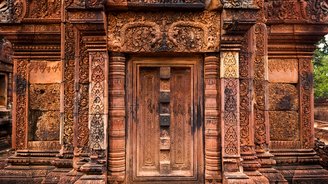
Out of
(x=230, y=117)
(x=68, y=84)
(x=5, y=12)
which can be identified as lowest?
(x=230, y=117)

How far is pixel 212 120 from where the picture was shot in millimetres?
4918

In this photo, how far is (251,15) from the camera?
178 inches

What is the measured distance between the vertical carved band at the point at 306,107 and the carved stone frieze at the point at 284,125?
0.13 metres

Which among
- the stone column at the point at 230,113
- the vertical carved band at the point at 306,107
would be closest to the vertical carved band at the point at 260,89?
the stone column at the point at 230,113

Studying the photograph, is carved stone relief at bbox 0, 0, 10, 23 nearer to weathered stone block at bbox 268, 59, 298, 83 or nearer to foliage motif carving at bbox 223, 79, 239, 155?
foliage motif carving at bbox 223, 79, 239, 155

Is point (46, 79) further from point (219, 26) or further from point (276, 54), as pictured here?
point (276, 54)

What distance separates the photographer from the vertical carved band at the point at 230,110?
4.74 m

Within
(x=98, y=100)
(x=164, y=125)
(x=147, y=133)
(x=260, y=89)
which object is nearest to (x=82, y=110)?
(x=98, y=100)

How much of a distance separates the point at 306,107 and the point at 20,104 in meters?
6.27

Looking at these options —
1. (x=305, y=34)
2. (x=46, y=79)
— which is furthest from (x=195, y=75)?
(x=46, y=79)

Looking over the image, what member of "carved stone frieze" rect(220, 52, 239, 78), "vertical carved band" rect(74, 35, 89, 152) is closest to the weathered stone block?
"carved stone frieze" rect(220, 52, 239, 78)

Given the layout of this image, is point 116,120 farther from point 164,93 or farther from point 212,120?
point 212,120

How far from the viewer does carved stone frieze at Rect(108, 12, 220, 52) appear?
487cm

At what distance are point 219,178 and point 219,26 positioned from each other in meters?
2.44
